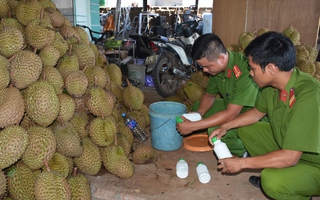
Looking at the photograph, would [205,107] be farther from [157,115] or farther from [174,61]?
[174,61]

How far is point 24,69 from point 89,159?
0.75 meters

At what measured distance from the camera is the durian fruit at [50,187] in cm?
148

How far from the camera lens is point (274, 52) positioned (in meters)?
1.46

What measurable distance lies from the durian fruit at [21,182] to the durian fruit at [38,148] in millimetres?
47

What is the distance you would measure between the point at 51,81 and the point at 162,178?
107cm

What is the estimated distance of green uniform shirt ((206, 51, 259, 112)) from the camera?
217 cm

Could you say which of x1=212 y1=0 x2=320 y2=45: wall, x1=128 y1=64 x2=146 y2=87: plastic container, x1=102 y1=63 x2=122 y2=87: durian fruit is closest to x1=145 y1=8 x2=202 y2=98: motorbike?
x1=128 y1=64 x2=146 y2=87: plastic container

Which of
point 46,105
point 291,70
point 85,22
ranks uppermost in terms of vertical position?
point 85,22

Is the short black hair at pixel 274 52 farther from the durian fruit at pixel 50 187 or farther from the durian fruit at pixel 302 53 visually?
the durian fruit at pixel 302 53

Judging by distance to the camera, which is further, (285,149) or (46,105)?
(46,105)

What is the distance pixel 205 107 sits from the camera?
2754 millimetres

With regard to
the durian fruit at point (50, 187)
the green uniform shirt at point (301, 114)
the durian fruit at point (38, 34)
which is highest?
the durian fruit at point (38, 34)

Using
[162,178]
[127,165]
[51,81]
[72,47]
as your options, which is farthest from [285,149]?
[72,47]

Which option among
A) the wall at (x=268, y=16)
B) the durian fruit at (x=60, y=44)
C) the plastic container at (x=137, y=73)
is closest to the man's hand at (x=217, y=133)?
the durian fruit at (x=60, y=44)
